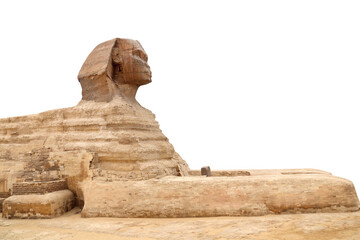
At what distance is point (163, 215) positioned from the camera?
5801 mm

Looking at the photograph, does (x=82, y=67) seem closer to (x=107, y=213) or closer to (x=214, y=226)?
(x=107, y=213)

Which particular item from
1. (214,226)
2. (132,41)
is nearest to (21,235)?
(214,226)

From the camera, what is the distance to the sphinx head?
7.65 meters

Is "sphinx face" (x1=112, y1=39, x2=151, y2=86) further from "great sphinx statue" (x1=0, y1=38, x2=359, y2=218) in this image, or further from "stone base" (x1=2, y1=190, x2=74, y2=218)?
"stone base" (x1=2, y1=190, x2=74, y2=218)

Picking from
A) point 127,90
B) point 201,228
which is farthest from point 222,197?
point 127,90

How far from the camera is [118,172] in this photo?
262 inches

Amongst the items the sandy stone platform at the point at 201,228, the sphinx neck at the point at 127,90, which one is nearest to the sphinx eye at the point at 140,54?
the sphinx neck at the point at 127,90

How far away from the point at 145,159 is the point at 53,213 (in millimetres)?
2220

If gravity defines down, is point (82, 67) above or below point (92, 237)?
above

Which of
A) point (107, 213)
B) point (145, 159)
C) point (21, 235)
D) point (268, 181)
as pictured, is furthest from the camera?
point (145, 159)

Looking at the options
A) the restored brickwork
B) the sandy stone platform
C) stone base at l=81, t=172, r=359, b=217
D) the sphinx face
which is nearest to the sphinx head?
the sphinx face

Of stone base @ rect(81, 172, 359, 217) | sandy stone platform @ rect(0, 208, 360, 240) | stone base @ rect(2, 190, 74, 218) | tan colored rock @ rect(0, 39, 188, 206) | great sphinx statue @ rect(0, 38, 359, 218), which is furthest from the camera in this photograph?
tan colored rock @ rect(0, 39, 188, 206)

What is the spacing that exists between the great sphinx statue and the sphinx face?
26mm

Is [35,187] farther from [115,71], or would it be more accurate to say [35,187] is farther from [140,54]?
[140,54]
